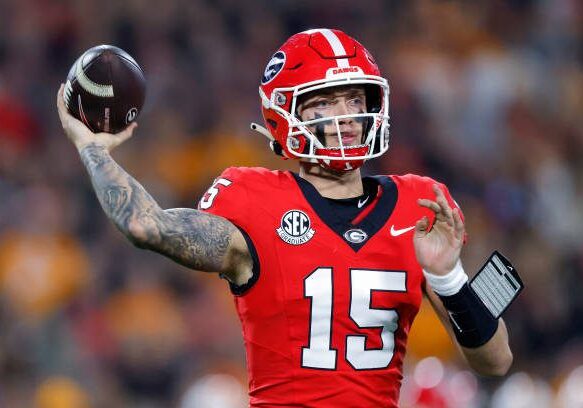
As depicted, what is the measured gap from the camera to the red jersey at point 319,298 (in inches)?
129

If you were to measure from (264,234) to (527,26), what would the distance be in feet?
20.8

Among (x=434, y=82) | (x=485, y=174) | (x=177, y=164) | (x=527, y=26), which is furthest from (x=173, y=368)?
(x=527, y=26)

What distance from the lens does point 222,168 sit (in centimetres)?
786

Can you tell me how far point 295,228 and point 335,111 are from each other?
365mm

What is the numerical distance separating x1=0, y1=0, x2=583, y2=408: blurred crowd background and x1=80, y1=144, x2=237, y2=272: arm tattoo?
96.8 inches

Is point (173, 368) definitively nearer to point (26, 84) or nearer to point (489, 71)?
point (26, 84)

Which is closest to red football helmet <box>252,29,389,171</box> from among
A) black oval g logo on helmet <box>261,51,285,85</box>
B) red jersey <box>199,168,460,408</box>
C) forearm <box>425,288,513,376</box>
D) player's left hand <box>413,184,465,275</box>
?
black oval g logo on helmet <box>261,51,285,85</box>

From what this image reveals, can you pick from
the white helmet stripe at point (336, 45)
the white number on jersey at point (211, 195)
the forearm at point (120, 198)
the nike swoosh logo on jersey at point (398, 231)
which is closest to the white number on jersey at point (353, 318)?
the nike swoosh logo on jersey at point (398, 231)

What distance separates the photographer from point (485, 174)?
7.93 m

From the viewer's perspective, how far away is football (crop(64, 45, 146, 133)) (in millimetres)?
3293

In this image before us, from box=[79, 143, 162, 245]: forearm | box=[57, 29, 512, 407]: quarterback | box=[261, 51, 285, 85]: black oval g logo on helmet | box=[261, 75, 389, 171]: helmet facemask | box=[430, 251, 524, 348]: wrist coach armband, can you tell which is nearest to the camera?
box=[79, 143, 162, 245]: forearm

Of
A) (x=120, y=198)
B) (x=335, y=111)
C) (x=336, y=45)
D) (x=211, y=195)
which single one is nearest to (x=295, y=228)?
(x=211, y=195)

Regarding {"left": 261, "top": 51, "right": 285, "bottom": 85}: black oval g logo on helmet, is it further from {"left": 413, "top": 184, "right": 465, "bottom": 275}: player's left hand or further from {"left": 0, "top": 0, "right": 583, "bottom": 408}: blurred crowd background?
{"left": 0, "top": 0, "right": 583, "bottom": 408}: blurred crowd background

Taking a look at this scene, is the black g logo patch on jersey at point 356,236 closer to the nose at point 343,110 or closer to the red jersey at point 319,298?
the red jersey at point 319,298
